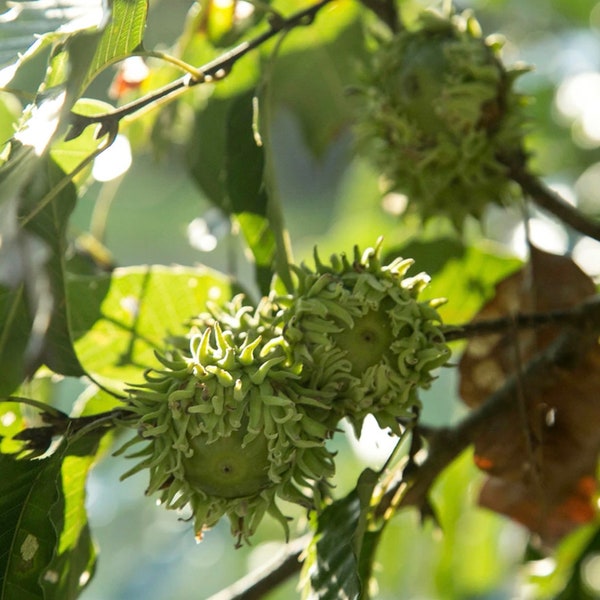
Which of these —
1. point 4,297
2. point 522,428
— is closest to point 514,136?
point 522,428

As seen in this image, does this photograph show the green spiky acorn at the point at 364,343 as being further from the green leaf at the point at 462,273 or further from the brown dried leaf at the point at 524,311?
the green leaf at the point at 462,273

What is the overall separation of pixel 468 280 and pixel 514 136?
326mm

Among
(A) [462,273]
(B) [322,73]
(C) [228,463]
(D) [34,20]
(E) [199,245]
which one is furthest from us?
(B) [322,73]

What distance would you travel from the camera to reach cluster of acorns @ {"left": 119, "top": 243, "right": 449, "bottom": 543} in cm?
107

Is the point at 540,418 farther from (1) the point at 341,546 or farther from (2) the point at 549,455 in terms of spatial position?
(1) the point at 341,546

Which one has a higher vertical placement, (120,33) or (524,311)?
(120,33)

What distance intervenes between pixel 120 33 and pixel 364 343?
0.44 metres

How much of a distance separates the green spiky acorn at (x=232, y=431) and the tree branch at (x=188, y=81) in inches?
10.8

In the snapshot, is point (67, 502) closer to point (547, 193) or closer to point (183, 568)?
point (547, 193)

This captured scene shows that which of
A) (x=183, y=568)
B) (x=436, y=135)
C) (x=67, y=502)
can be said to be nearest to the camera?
(x=67, y=502)

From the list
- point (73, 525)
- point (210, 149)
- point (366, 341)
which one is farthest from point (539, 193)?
point (73, 525)

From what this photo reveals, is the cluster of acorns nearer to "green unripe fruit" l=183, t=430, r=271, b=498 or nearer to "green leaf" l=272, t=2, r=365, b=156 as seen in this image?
"green unripe fruit" l=183, t=430, r=271, b=498

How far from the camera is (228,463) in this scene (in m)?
1.07

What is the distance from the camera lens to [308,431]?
1.08m
